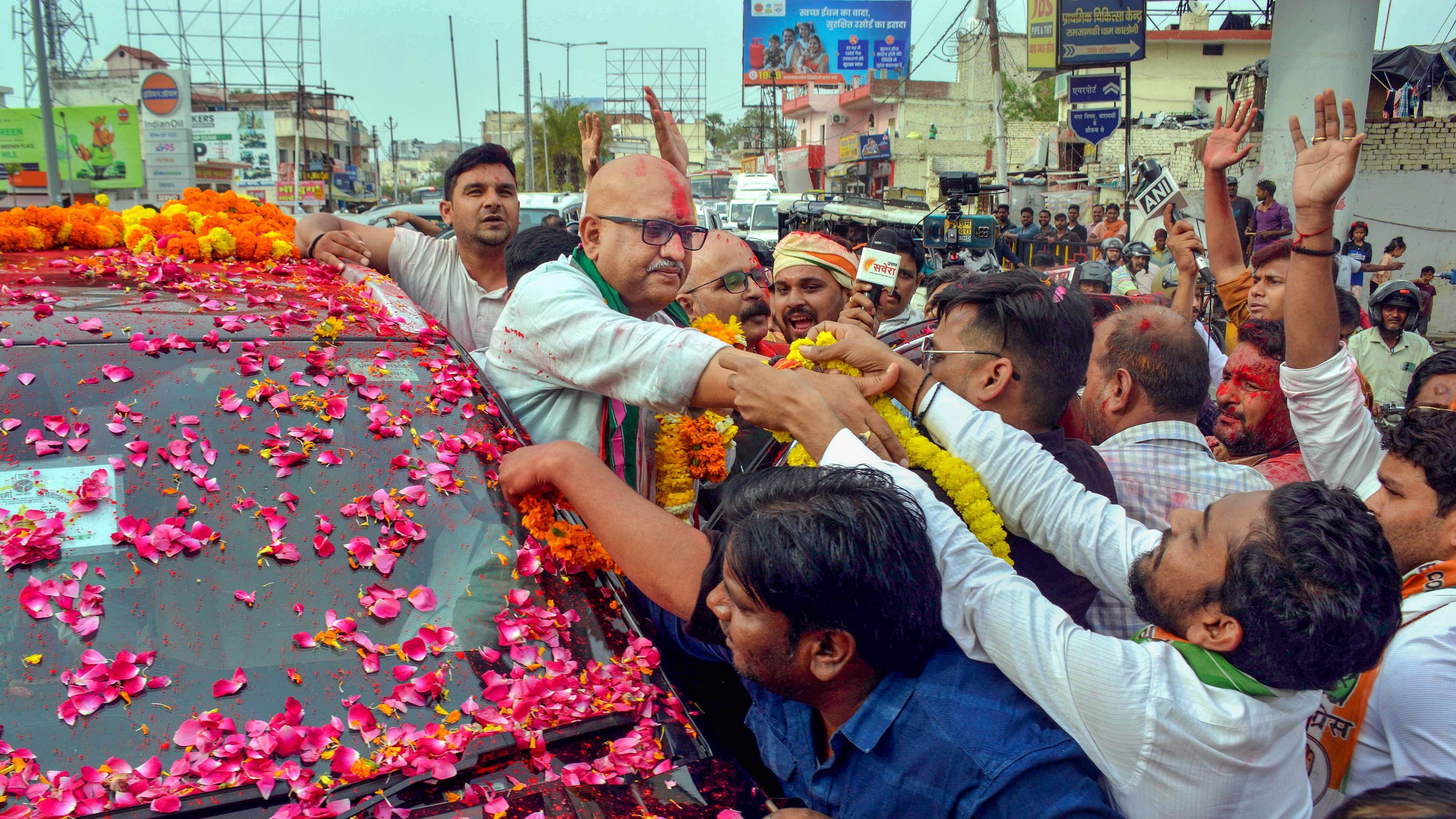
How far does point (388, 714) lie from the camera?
1.82 m

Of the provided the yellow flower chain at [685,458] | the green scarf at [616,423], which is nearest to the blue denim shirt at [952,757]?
the green scarf at [616,423]

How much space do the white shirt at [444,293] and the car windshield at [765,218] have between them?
68.0ft

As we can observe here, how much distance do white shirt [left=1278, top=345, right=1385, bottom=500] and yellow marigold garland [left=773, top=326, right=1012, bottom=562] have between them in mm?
1308

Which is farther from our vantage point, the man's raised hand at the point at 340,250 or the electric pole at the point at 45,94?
the electric pole at the point at 45,94

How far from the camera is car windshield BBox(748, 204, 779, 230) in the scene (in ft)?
81.1

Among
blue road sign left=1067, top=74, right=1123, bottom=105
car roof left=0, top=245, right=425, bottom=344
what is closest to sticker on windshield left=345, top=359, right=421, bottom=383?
car roof left=0, top=245, right=425, bottom=344

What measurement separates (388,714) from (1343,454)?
106 inches

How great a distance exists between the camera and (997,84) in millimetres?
18359

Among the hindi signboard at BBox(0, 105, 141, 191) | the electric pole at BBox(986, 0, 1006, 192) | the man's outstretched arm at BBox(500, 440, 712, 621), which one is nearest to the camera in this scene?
the man's outstretched arm at BBox(500, 440, 712, 621)

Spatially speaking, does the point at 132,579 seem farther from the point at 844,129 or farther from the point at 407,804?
the point at 844,129

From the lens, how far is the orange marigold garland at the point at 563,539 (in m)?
2.17

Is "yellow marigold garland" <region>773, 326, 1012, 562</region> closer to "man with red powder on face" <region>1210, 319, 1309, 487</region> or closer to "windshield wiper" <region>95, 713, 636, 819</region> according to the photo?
"windshield wiper" <region>95, 713, 636, 819</region>

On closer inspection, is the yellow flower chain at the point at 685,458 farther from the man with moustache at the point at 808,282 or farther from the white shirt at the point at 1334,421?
the man with moustache at the point at 808,282

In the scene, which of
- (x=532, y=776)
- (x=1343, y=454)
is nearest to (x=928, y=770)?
(x=532, y=776)
